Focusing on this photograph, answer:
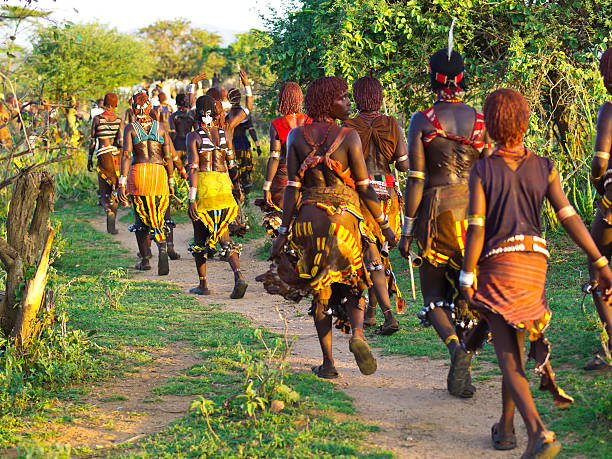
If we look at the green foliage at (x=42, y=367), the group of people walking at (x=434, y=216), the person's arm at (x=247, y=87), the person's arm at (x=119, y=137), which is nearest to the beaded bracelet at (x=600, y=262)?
the group of people walking at (x=434, y=216)

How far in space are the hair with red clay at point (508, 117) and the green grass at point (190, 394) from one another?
69.2 inches

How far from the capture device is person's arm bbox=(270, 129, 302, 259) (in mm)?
5168

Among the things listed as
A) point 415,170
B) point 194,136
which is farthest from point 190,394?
point 194,136

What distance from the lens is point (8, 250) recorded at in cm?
543

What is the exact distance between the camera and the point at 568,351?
216 inches

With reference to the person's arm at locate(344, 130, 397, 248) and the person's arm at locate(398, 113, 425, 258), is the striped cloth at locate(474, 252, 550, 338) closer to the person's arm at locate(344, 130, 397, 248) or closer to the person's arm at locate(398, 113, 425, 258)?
the person's arm at locate(398, 113, 425, 258)

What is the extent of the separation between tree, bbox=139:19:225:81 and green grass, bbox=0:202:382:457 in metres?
46.6

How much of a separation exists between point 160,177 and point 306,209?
4984 millimetres

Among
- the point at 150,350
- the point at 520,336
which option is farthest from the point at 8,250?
the point at 520,336

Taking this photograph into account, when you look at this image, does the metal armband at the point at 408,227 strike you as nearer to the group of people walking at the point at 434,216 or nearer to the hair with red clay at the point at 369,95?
the group of people walking at the point at 434,216

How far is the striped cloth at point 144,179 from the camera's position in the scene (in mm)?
9648

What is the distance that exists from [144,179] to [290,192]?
490cm

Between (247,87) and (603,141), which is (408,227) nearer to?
(603,141)

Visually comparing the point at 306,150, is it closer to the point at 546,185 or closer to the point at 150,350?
the point at 546,185
